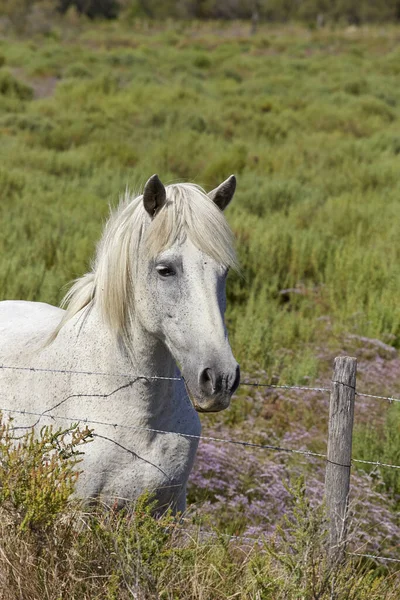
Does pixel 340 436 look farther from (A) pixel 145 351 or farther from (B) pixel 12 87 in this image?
(B) pixel 12 87

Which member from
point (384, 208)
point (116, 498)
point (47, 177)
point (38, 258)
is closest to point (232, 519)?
point (116, 498)

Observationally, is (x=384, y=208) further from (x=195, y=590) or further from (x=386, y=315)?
(x=195, y=590)

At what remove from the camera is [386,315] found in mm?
5543

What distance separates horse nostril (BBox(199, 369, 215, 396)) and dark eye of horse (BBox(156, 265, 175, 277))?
0.36 m

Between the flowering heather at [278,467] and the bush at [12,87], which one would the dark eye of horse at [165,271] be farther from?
the bush at [12,87]

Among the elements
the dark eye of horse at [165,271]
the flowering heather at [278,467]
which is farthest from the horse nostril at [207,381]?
the flowering heather at [278,467]

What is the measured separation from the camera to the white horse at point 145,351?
7.25 feet

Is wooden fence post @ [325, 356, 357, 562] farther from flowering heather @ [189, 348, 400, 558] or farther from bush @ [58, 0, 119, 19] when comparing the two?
bush @ [58, 0, 119, 19]

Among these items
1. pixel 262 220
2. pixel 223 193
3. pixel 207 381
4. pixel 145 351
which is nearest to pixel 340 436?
pixel 207 381

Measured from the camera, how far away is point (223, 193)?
2527 millimetres

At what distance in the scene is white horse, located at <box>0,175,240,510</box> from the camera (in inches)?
87.0

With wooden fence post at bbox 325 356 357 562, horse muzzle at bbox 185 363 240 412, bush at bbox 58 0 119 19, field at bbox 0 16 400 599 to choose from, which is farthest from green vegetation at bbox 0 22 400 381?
bush at bbox 58 0 119 19

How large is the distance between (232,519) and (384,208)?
5.89 metres

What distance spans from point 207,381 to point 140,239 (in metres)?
0.57
